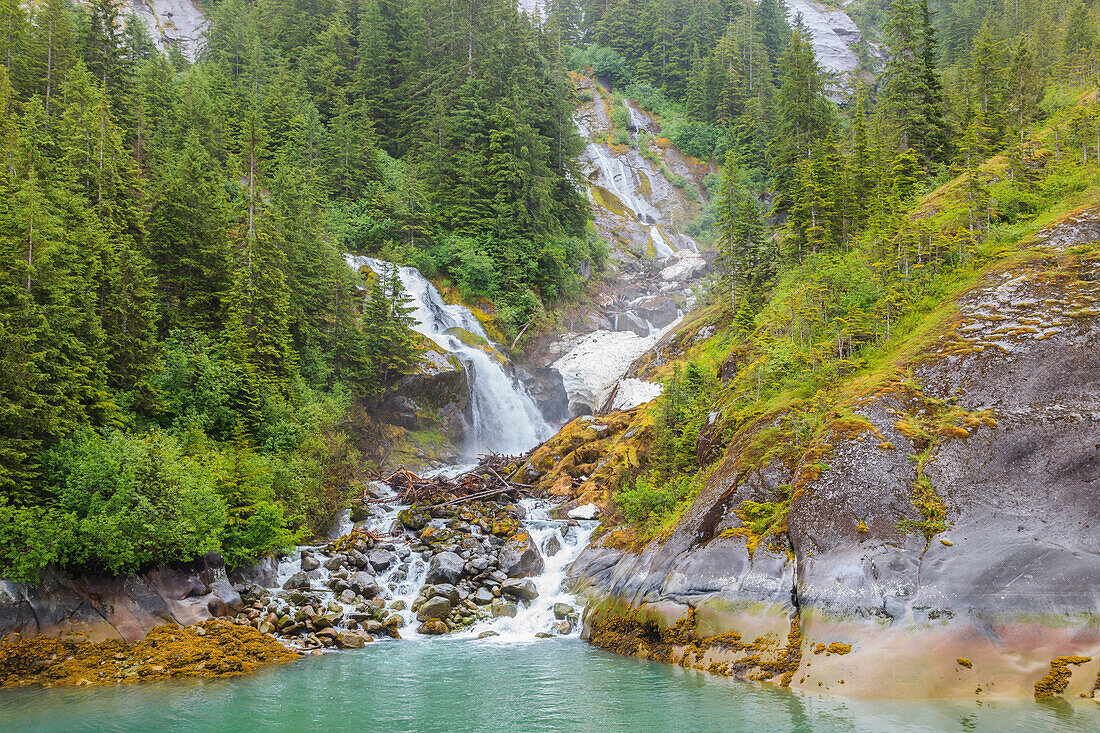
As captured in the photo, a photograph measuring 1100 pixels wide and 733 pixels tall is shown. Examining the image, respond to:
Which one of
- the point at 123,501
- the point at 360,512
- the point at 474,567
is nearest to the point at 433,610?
the point at 474,567

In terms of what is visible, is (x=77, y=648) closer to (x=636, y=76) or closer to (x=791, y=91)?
(x=791, y=91)

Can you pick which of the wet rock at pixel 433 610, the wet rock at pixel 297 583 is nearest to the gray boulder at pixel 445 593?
the wet rock at pixel 433 610

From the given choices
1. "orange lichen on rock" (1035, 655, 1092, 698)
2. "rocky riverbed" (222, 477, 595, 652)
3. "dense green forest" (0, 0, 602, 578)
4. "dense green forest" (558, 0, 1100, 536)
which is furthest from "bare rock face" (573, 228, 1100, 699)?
"dense green forest" (0, 0, 602, 578)

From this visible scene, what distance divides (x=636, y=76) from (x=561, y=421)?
6674 cm

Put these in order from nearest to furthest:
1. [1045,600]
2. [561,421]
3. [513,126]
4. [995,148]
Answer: [1045,600] < [995,148] < [561,421] < [513,126]

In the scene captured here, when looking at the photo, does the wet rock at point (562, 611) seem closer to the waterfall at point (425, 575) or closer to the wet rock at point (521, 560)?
the waterfall at point (425, 575)

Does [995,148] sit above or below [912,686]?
above

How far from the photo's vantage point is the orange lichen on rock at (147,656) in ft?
46.1

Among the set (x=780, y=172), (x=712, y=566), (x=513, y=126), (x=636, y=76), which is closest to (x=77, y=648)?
(x=712, y=566)

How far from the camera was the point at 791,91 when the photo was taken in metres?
35.3

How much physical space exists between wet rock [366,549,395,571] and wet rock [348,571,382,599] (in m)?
1.02

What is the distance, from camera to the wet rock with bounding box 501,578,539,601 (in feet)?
67.0

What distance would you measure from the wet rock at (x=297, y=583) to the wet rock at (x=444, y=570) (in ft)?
12.6

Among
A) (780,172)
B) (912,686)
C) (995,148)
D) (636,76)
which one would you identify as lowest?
→ (912,686)
